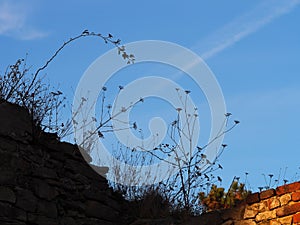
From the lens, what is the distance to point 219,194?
235 inches

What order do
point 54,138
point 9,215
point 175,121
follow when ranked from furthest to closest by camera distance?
point 175,121, point 54,138, point 9,215

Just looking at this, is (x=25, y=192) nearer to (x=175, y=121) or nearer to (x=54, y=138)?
(x=54, y=138)

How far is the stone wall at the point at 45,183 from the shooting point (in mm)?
4469

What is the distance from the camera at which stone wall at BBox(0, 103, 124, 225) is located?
447 cm

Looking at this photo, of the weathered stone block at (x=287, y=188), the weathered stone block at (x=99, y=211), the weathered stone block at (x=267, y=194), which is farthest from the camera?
the weathered stone block at (x=99, y=211)

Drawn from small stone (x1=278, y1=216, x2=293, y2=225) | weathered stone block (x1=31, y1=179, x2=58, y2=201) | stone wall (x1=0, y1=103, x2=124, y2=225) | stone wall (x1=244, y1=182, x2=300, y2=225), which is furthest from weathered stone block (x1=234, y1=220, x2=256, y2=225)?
weathered stone block (x1=31, y1=179, x2=58, y2=201)

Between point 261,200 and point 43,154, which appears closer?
point 261,200

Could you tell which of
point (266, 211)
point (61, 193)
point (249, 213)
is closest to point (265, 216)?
point (266, 211)

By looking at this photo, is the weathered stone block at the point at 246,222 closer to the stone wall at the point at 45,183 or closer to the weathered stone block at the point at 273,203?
the weathered stone block at the point at 273,203

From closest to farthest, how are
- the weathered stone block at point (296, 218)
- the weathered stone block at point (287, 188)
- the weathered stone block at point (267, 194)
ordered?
the weathered stone block at point (296, 218) → the weathered stone block at point (287, 188) → the weathered stone block at point (267, 194)

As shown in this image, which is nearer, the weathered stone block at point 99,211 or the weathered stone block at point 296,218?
the weathered stone block at point 296,218

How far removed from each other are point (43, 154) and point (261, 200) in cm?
194

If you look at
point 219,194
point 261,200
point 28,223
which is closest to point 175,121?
point 219,194

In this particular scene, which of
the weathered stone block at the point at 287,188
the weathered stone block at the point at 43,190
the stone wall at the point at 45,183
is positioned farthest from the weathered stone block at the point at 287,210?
the weathered stone block at the point at 43,190
